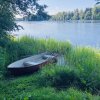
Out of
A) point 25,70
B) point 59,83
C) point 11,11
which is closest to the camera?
point 59,83

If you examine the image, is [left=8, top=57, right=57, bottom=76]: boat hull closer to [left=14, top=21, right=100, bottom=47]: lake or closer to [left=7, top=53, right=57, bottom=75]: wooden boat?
[left=7, top=53, right=57, bottom=75]: wooden boat

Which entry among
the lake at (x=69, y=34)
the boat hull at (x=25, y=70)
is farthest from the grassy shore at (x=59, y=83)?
the lake at (x=69, y=34)

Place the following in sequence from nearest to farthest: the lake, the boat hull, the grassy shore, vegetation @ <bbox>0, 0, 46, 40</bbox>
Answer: the grassy shore, the boat hull, vegetation @ <bbox>0, 0, 46, 40</bbox>, the lake

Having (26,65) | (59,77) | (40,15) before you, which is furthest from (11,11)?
(59,77)

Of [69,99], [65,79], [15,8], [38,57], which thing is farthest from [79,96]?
[15,8]

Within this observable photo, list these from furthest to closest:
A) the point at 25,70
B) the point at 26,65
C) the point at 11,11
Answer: the point at 11,11 < the point at 26,65 < the point at 25,70

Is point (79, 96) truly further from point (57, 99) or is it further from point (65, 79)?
point (65, 79)

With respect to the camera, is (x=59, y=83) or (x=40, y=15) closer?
(x=59, y=83)

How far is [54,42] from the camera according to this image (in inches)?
470

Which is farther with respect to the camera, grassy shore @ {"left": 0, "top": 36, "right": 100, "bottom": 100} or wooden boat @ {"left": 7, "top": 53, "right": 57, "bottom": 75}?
wooden boat @ {"left": 7, "top": 53, "right": 57, "bottom": 75}

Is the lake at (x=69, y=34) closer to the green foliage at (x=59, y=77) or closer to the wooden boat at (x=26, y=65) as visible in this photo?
the wooden boat at (x=26, y=65)

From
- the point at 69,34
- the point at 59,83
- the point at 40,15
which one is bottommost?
the point at 69,34

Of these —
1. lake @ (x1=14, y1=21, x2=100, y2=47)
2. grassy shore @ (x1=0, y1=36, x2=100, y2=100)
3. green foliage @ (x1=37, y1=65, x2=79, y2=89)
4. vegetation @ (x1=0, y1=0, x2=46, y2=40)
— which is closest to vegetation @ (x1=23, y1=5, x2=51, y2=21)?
vegetation @ (x1=0, y1=0, x2=46, y2=40)

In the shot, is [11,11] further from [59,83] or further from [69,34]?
[69,34]
